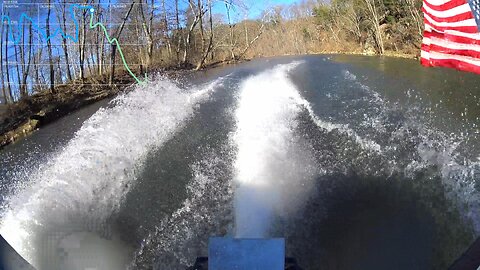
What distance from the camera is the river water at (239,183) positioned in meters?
4.25

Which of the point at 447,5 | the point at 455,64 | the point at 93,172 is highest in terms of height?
the point at 447,5

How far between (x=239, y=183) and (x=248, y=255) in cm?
244

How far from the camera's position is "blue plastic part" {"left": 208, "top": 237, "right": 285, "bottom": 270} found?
105 inches

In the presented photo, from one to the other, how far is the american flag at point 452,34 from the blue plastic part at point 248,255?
4.69 ft

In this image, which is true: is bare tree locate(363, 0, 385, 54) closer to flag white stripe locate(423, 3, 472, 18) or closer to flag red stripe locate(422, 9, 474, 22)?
flag white stripe locate(423, 3, 472, 18)

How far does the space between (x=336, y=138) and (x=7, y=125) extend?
14.3 ft

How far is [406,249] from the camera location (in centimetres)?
424

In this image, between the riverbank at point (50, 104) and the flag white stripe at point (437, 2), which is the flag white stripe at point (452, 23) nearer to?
the flag white stripe at point (437, 2)

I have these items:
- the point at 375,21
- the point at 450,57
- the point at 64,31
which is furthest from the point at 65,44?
the point at 375,21

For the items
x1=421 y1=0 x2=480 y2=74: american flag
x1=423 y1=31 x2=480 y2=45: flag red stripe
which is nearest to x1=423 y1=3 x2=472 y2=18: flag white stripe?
x1=421 y1=0 x2=480 y2=74: american flag

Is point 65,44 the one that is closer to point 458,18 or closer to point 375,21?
point 458,18

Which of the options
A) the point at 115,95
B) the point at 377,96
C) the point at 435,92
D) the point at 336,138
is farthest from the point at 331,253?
the point at 435,92

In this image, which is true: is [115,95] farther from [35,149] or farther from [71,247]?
[71,247]

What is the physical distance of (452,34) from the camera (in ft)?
8.57
